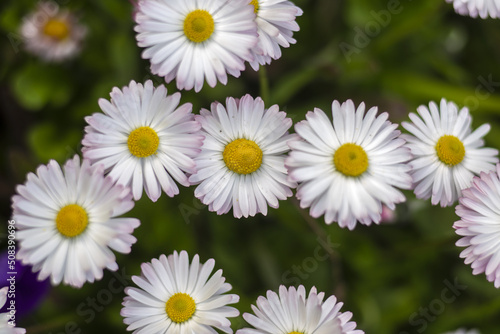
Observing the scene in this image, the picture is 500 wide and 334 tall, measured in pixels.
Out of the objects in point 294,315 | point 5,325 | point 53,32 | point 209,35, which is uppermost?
point 53,32

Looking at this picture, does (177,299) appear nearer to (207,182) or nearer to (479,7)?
(207,182)

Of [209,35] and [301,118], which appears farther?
[301,118]

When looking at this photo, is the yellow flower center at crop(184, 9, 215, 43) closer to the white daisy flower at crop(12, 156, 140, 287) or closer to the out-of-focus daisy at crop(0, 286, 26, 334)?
the white daisy flower at crop(12, 156, 140, 287)

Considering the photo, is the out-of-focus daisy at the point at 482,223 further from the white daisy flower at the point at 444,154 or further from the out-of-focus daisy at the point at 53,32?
the out-of-focus daisy at the point at 53,32

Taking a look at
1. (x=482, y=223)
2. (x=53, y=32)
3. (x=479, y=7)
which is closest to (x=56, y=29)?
(x=53, y=32)

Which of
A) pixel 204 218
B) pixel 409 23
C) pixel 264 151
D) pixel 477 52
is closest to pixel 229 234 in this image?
pixel 204 218

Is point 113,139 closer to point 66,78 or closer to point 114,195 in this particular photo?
point 114,195

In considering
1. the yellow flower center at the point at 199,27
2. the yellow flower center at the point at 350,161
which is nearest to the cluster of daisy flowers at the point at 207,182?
the yellow flower center at the point at 350,161
